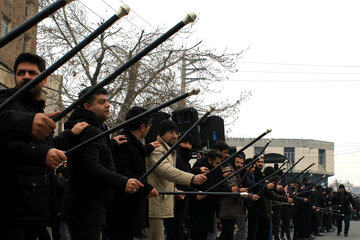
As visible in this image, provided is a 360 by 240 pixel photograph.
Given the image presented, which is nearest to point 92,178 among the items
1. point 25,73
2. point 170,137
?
point 25,73

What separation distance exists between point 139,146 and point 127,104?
17.0 metres

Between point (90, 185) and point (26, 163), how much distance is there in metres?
1.60

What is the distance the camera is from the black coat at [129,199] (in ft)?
19.5

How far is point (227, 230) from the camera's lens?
33.4ft

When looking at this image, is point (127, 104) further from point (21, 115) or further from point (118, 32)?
point (21, 115)

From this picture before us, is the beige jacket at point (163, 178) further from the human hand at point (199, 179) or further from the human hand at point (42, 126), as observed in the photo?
the human hand at point (42, 126)

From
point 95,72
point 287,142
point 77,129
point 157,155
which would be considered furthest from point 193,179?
point 287,142

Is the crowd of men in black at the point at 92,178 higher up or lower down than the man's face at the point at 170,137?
lower down

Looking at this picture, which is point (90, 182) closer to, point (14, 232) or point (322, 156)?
point (14, 232)

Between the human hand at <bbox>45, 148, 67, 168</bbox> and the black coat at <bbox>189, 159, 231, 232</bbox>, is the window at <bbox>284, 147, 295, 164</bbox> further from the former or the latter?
the human hand at <bbox>45, 148, 67, 168</bbox>

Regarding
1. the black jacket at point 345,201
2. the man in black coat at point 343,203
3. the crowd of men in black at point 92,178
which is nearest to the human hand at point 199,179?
the crowd of men in black at point 92,178

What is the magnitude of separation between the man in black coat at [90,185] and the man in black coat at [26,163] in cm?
103

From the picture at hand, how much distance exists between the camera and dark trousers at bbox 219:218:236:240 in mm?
10095

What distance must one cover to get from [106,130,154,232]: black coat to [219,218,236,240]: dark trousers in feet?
13.5
